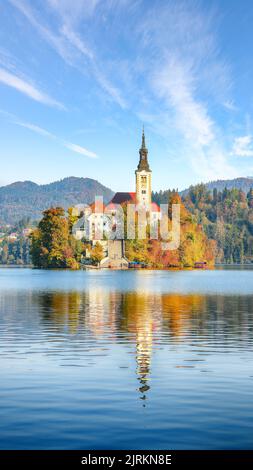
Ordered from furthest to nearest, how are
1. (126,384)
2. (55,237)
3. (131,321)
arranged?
1. (55,237)
2. (131,321)
3. (126,384)

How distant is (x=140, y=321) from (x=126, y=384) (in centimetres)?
2289

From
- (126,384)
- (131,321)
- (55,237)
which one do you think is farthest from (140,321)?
(55,237)

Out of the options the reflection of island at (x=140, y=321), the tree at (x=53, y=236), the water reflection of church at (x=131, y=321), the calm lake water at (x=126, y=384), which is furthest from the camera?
the tree at (x=53, y=236)

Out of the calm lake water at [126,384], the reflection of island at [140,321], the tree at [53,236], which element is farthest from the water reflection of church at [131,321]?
the tree at [53,236]

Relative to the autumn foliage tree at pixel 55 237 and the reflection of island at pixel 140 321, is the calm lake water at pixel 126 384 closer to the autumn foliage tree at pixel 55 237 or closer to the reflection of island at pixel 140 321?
the reflection of island at pixel 140 321

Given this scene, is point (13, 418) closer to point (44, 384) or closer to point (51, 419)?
point (51, 419)

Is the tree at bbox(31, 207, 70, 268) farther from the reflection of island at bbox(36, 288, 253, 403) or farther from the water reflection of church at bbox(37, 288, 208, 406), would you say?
the reflection of island at bbox(36, 288, 253, 403)

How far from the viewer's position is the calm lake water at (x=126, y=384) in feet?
52.6

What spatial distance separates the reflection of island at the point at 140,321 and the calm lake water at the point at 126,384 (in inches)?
3.7

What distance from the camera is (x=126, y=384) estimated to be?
22172 mm

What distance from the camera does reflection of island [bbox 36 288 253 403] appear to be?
1313 inches

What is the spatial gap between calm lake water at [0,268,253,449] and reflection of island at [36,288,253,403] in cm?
9

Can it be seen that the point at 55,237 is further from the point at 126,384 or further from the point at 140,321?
the point at 126,384
